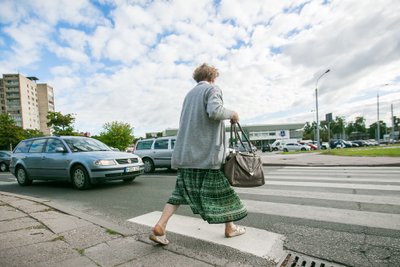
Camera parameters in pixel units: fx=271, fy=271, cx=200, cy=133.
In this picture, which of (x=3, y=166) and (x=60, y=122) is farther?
(x=60, y=122)

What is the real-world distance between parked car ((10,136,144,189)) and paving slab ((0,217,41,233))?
3109mm

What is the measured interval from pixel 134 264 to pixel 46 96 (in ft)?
438

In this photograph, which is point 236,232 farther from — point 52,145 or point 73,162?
point 52,145

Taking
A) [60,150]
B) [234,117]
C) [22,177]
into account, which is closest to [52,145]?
[60,150]

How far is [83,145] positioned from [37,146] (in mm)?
1785

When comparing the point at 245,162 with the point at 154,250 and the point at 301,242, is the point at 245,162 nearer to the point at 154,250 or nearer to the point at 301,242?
the point at 301,242

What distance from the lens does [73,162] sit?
7371 mm

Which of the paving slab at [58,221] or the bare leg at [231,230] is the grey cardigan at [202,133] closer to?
the bare leg at [231,230]

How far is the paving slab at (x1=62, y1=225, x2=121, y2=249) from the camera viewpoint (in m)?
2.96

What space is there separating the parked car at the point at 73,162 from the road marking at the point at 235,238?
11.4 ft

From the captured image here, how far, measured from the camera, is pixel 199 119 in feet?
9.49

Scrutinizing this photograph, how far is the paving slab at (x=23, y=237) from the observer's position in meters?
2.99

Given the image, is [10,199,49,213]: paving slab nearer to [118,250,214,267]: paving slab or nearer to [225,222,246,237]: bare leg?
[118,250,214,267]: paving slab

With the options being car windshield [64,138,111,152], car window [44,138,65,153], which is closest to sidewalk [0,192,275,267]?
car windshield [64,138,111,152]
